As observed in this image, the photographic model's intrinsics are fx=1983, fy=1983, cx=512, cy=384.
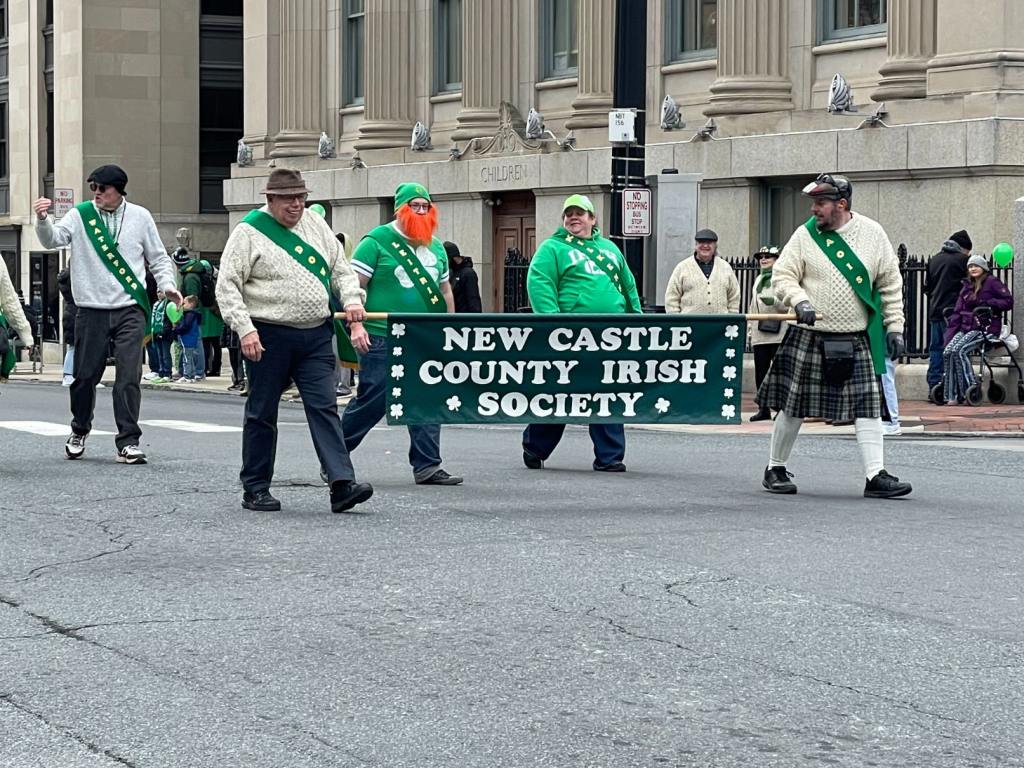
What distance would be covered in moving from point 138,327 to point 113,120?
3383 cm

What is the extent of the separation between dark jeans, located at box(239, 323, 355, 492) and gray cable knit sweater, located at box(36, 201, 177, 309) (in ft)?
8.04

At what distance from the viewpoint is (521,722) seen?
5.87 m

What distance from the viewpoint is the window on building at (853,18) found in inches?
974

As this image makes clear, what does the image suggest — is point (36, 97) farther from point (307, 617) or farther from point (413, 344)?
point (307, 617)

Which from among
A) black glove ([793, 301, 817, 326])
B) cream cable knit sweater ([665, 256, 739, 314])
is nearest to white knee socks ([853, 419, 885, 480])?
black glove ([793, 301, 817, 326])

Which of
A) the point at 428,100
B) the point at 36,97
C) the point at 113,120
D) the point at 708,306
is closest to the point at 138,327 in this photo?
the point at 708,306

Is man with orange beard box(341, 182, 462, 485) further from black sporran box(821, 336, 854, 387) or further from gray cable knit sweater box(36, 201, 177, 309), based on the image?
black sporran box(821, 336, 854, 387)

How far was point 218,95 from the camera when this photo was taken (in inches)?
1853

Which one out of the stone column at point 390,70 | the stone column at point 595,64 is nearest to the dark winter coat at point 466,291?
the stone column at point 595,64

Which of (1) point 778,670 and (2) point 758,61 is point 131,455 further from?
(2) point 758,61

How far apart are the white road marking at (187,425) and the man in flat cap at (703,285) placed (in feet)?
13.9

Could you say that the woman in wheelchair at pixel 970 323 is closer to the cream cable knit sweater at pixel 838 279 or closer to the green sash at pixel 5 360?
the cream cable knit sweater at pixel 838 279

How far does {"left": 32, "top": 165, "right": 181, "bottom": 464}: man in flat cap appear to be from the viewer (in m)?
12.9

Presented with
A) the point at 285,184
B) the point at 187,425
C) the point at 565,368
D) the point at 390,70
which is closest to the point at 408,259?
the point at 565,368
